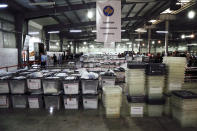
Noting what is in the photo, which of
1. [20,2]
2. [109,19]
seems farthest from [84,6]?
[109,19]

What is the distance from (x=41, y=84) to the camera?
15.1 feet

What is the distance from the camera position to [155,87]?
3963 millimetres

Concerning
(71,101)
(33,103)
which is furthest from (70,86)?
(33,103)

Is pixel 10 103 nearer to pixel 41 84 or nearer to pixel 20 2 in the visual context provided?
pixel 41 84

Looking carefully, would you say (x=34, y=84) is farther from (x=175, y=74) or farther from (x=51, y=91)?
(x=175, y=74)

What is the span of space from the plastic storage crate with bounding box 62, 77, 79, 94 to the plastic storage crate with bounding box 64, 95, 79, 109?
0.48 feet

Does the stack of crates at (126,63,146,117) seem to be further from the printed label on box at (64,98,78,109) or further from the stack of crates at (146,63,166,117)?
the printed label on box at (64,98,78,109)

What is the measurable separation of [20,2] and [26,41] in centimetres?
271

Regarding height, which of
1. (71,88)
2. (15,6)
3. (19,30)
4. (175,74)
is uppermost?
(15,6)

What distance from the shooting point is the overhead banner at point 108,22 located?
168 inches

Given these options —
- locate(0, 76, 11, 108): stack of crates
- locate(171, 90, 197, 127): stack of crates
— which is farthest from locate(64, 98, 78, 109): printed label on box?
locate(171, 90, 197, 127): stack of crates

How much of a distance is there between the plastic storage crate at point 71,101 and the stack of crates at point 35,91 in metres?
0.81

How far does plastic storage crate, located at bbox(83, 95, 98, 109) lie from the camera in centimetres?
439

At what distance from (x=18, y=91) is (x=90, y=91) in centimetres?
225
